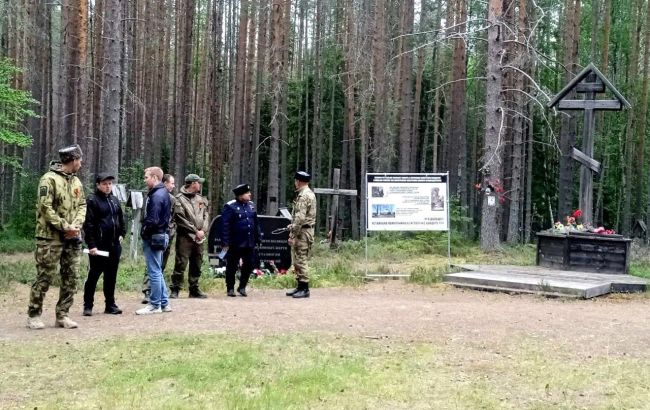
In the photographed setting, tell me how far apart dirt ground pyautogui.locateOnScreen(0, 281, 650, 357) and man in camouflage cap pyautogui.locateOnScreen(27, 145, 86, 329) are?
321mm

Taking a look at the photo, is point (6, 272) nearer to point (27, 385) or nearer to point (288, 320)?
point (288, 320)

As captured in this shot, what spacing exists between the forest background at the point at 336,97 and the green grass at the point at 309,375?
10.9 m

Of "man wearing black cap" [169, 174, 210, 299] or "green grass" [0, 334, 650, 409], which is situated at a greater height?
"man wearing black cap" [169, 174, 210, 299]

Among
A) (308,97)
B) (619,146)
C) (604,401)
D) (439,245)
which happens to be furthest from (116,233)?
(619,146)

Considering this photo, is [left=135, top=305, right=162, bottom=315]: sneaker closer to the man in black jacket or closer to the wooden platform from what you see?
the man in black jacket

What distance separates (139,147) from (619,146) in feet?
87.2

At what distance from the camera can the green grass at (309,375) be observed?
5.01 metres

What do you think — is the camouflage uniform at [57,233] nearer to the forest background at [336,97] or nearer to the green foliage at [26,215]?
the forest background at [336,97]

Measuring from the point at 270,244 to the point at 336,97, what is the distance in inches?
969

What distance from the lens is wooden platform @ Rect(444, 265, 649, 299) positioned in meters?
10.8

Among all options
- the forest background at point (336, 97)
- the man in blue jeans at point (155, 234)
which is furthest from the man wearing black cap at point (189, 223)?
the forest background at point (336, 97)

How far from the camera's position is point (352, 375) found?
18.6ft

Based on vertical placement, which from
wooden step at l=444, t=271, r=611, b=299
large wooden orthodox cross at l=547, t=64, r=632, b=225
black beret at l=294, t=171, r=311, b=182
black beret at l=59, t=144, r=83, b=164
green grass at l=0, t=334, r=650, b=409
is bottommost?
green grass at l=0, t=334, r=650, b=409

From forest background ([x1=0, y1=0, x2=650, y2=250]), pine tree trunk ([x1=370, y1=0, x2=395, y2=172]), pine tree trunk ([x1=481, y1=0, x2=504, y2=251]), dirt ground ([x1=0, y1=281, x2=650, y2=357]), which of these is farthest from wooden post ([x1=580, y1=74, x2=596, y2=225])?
pine tree trunk ([x1=370, y1=0, x2=395, y2=172])
